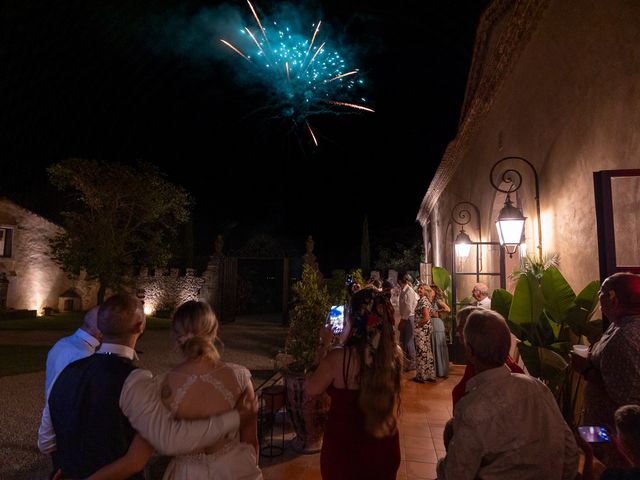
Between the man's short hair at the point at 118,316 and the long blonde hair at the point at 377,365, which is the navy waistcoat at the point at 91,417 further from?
the long blonde hair at the point at 377,365

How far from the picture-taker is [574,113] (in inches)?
184

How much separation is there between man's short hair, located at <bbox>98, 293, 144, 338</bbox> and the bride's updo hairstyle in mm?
216

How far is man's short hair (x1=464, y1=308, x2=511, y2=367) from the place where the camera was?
190 cm

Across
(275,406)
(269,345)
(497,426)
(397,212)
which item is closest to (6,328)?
(269,345)

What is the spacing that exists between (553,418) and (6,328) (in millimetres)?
20820

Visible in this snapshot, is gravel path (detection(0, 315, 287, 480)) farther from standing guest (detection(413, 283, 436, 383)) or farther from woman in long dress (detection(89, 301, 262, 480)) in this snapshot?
standing guest (detection(413, 283, 436, 383))

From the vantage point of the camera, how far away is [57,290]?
23.1 m

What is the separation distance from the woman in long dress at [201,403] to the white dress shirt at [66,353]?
1.28m

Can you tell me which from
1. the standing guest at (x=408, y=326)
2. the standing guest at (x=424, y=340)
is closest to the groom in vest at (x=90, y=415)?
the standing guest at (x=424, y=340)

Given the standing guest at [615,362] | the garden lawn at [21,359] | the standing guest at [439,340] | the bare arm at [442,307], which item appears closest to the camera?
the standing guest at [615,362]

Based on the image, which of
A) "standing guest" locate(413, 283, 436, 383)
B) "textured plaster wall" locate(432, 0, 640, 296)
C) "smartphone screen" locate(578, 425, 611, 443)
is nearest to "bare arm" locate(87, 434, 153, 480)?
"smartphone screen" locate(578, 425, 611, 443)

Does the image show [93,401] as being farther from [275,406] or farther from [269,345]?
[269,345]

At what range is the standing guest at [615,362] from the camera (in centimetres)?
218

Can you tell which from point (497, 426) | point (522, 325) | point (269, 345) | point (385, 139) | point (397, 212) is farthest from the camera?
point (397, 212)
